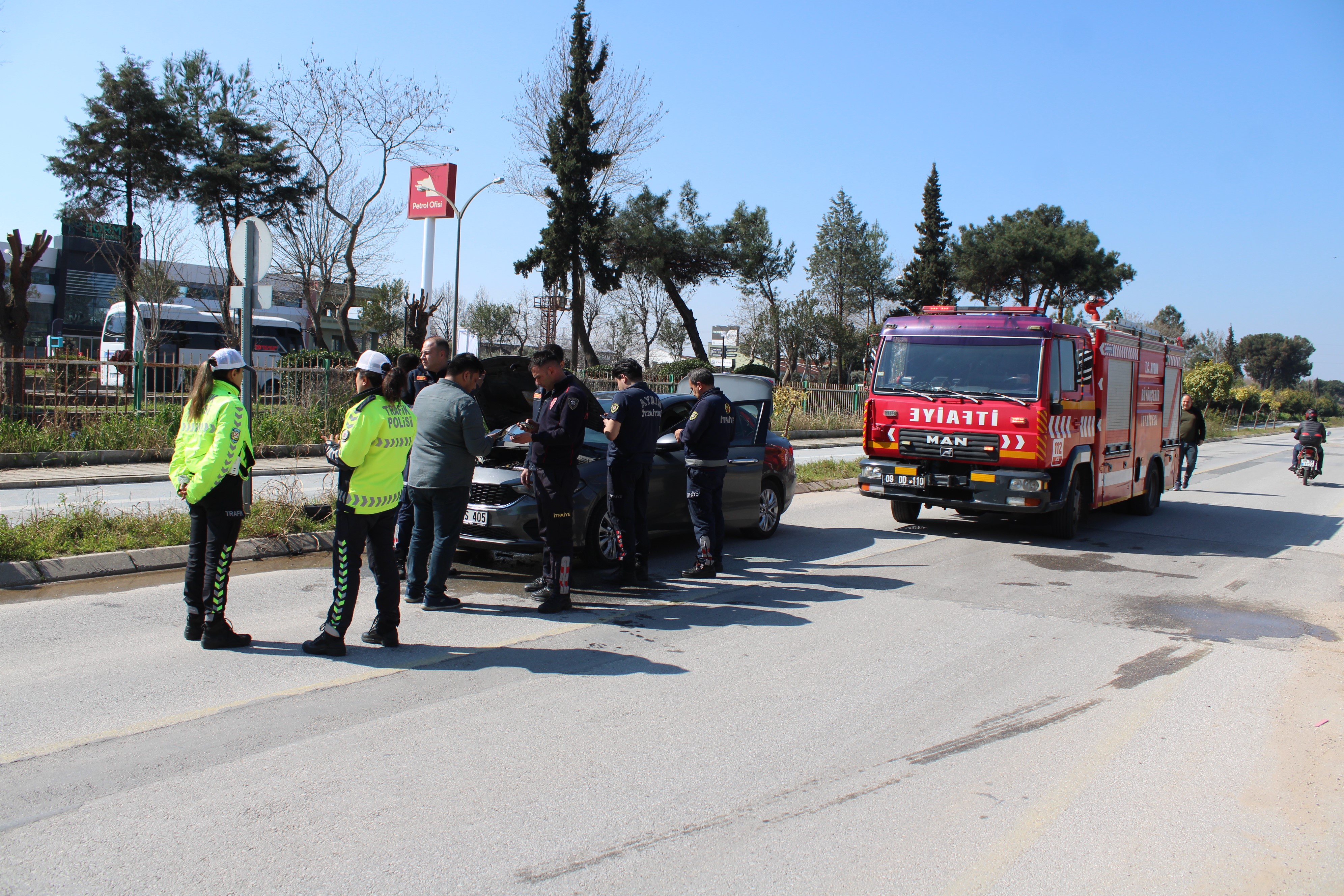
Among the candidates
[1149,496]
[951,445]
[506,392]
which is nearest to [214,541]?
[506,392]

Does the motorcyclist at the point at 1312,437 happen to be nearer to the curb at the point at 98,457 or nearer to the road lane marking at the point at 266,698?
the road lane marking at the point at 266,698

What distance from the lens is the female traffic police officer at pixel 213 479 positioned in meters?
5.38

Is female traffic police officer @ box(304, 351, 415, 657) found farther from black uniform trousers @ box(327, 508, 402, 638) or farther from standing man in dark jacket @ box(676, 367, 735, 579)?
standing man in dark jacket @ box(676, 367, 735, 579)

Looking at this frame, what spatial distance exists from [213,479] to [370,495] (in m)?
0.86

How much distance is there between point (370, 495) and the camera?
557cm

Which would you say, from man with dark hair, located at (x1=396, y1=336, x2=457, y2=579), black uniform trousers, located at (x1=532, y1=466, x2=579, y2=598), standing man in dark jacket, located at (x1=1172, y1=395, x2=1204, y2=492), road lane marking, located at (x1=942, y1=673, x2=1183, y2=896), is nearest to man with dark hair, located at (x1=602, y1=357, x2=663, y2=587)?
black uniform trousers, located at (x1=532, y1=466, x2=579, y2=598)

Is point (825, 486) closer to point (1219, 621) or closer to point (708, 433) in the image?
point (708, 433)

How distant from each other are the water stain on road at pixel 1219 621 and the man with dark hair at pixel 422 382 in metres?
5.69

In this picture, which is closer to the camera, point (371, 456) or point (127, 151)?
point (371, 456)

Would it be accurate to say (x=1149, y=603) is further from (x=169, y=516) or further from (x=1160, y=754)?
(x=169, y=516)

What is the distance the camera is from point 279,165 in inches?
1389

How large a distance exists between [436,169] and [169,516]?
18870 millimetres

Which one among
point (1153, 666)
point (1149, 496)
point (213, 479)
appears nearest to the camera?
point (213, 479)

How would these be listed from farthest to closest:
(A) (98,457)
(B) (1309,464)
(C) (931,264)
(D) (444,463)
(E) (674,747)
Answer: (C) (931,264)
(B) (1309,464)
(A) (98,457)
(D) (444,463)
(E) (674,747)
